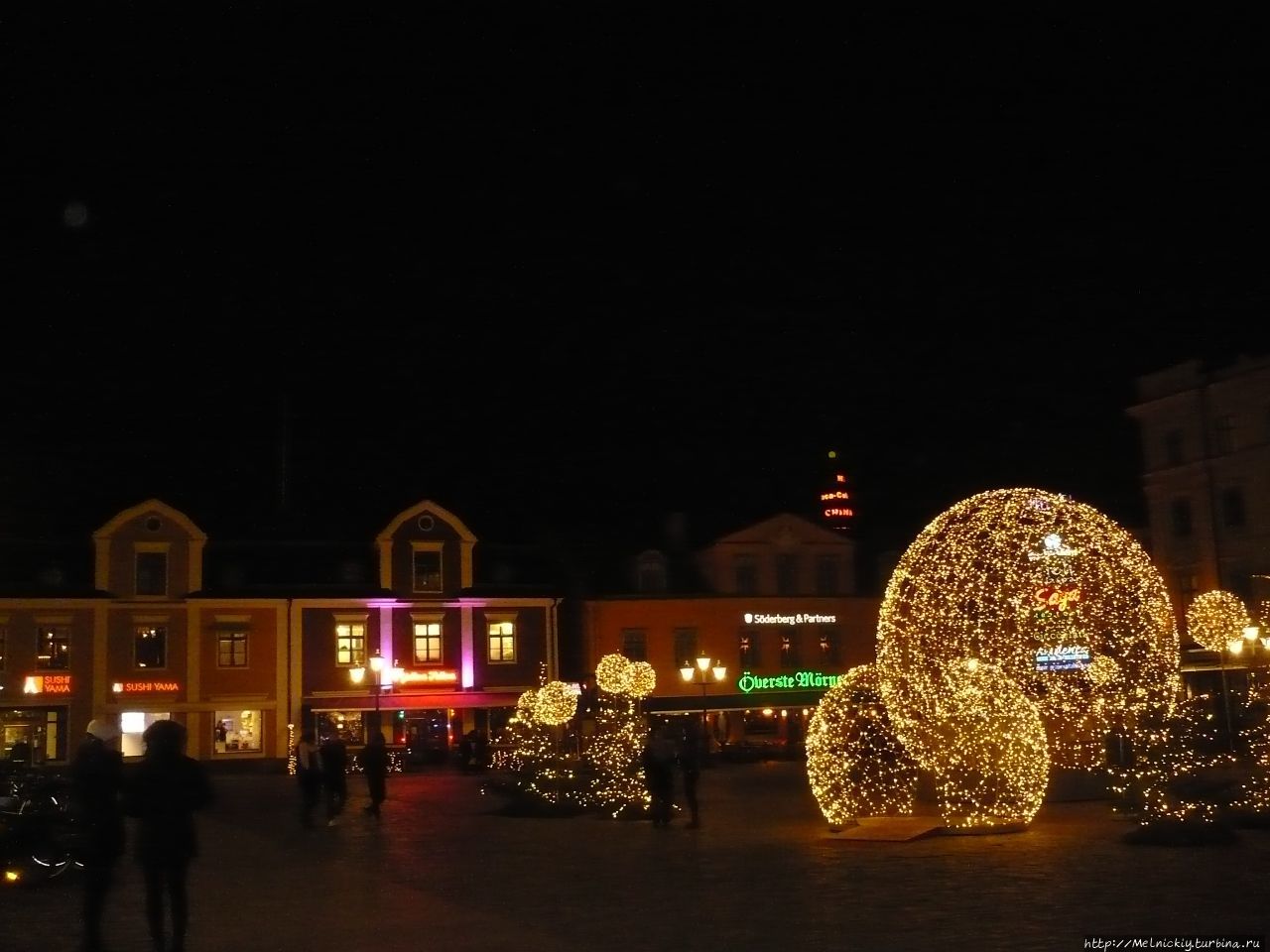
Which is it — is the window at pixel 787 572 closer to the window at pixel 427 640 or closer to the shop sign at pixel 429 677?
the shop sign at pixel 429 677

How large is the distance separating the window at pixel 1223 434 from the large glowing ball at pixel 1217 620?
18218 mm

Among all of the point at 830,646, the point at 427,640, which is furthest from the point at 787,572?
the point at 427,640

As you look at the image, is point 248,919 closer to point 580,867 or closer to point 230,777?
point 580,867

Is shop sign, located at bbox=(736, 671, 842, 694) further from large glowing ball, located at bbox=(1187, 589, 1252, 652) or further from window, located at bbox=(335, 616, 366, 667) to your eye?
large glowing ball, located at bbox=(1187, 589, 1252, 652)

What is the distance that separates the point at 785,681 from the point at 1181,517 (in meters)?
15.1

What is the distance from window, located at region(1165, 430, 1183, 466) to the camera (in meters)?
47.5

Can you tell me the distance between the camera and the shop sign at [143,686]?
46.6m

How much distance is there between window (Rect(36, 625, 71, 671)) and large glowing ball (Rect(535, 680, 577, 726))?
2184 centimetres

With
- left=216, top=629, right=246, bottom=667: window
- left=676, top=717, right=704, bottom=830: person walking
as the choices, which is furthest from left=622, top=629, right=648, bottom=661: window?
left=676, top=717, right=704, bottom=830: person walking

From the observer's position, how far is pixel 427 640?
50594 millimetres

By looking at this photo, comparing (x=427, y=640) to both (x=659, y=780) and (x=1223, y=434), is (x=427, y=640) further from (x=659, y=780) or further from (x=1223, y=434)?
(x=659, y=780)

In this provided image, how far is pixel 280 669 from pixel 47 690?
7226 mm

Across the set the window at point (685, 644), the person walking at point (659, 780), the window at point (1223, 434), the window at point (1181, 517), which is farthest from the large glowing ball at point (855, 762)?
the window at point (685, 644)

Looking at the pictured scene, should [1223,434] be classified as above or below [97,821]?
above
